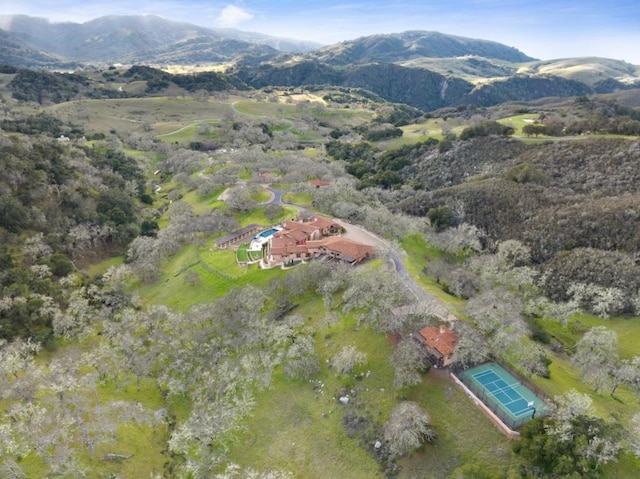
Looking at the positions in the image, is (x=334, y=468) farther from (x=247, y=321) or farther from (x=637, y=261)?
(x=637, y=261)

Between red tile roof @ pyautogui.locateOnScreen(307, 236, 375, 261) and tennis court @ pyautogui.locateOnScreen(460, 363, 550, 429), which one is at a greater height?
tennis court @ pyautogui.locateOnScreen(460, 363, 550, 429)

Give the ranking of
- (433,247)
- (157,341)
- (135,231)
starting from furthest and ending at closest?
(135,231) < (433,247) < (157,341)

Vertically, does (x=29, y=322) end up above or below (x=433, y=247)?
below

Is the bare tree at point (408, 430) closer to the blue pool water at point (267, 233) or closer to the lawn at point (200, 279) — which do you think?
the lawn at point (200, 279)

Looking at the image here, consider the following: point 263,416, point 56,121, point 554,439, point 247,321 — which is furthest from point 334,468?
point 56,121

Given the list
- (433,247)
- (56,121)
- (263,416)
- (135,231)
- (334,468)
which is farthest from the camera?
(56,121)

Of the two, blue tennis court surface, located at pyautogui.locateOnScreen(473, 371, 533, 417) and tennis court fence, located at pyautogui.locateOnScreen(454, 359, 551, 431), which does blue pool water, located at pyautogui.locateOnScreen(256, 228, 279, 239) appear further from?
blue tennis court surface, located at pyautogui.locateOnScreen(473, 371, 533, 417)

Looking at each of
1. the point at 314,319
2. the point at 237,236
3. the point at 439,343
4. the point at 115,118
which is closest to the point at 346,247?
the point at 314,319

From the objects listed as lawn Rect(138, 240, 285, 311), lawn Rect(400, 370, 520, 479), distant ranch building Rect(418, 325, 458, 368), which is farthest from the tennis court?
lawn Rect(138, 240, 285, 311)
